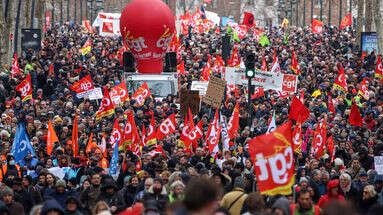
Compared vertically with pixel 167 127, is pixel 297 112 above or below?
above

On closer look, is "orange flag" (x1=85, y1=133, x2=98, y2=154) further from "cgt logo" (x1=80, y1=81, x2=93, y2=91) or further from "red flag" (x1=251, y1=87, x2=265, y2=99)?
"red flag" (x1=251, y1=87, x2=265, y2=99)

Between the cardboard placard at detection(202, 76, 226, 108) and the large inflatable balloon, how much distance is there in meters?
11.5

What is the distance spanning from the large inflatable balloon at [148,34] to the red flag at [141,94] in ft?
26.5

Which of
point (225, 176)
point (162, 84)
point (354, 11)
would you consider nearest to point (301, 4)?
point (354, 11)

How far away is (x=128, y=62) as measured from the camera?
38531 millimetres

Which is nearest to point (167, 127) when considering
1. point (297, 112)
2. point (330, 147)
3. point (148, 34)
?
point (297, 112)

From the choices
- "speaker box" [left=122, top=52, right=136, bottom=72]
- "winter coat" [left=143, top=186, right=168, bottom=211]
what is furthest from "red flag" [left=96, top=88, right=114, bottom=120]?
"winter coat" [left=143, top=186, right=168, bottom=211]

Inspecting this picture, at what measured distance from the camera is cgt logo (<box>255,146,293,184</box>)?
562 inches

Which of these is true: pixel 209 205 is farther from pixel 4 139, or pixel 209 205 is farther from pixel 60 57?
pixel 60 57

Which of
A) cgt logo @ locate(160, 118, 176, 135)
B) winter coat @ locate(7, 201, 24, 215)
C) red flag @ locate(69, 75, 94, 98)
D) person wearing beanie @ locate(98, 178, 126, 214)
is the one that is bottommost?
cgt logo @ locate(160, 118, 176, 135)

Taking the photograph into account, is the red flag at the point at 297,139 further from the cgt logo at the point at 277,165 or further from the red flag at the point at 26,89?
the red flag at the point at 26,89

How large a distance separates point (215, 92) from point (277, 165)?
14.5 meters

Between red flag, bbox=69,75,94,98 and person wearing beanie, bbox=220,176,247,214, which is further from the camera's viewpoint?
red flag, bbox=69,75,94,98

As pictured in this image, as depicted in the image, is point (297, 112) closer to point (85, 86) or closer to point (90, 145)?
point (90, 145)
